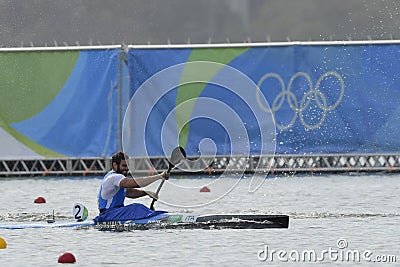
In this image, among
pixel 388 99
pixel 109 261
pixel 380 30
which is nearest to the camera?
pixel 109 261

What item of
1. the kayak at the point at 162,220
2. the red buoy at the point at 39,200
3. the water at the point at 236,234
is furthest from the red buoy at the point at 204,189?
the kayak at the point at 162,220

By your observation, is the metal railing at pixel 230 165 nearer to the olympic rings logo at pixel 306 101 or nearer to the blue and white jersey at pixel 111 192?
the olympic rings logo at pixel 306 101

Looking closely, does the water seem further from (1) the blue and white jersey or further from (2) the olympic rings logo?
(2) the olympic rings logo

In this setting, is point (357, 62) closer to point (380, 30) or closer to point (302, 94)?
point (302, 94)

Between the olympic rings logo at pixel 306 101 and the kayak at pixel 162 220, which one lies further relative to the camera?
the olympic rings logo at pixel 306 101

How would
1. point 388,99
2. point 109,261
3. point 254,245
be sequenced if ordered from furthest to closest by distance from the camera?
point 388,99
point 254,245
point 109,261

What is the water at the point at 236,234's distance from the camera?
54.8 feet

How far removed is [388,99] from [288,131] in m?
2.64

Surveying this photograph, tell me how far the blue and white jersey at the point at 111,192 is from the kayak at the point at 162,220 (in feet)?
0.73

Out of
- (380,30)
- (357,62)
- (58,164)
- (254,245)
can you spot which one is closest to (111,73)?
(58,164)

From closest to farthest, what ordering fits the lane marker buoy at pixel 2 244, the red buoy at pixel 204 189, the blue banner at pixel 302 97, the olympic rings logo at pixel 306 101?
the lane marker buoy at pixel 2 244
the red buoy at pixel 204 189
the blue banner at pixel 302 97
the olympic rings logo at pixel 306 101

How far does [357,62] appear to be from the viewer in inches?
1193

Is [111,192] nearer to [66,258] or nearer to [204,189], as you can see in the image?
[66,258]

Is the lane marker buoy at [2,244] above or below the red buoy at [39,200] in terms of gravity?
below
